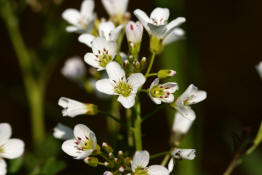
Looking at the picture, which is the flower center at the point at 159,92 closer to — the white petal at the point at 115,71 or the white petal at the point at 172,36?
the white petal at the point at 115,71

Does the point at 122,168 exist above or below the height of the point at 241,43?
above

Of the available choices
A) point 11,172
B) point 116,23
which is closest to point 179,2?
point 116,23

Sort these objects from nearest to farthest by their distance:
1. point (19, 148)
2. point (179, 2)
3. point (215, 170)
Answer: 1. point (19, 148)
2. point (179, 2)
3. point (215, 170)

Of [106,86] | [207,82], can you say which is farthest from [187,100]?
[207,82]

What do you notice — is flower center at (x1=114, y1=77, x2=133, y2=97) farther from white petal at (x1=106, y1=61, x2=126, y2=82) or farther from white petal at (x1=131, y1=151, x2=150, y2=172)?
white petal at (x1=131, y1=151, x2=150, y2=172)

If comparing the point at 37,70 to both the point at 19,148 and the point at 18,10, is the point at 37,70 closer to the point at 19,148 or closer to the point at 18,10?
the point at 18,10

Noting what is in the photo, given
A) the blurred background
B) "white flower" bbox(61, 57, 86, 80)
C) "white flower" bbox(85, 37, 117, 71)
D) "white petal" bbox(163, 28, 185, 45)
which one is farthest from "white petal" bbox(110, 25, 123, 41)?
the blurred background
